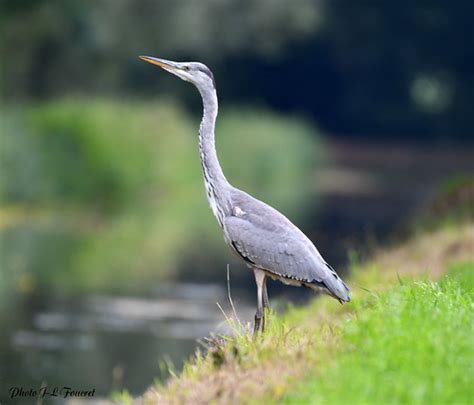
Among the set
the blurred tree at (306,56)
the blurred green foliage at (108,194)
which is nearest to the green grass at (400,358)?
the blurred green foliage at (108,194)

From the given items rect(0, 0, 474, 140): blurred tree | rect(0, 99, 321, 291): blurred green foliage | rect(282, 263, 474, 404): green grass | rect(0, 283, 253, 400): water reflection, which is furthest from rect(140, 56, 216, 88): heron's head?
rect(0, 0, 474, 140): blurred tree

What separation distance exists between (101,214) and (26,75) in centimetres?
1441

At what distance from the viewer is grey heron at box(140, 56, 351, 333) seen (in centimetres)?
840

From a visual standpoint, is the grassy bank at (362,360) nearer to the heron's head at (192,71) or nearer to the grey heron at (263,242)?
the grey heron at (263,242)

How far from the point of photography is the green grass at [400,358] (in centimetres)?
596

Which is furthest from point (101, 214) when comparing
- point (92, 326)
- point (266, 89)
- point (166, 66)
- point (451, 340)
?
point (266, 89)

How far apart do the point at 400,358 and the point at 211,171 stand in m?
2.90

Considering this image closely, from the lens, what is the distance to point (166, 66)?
891cm

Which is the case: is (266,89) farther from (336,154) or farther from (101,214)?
(101,214)

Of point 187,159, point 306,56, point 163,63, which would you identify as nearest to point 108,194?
point 187,159

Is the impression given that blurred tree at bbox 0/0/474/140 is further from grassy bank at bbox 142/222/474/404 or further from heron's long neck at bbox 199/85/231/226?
grassy bank at bbox 142/222/474/404

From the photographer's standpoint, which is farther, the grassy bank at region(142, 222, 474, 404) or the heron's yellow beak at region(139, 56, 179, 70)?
the heron's yellow beak at region(139, 56, 179, 70)

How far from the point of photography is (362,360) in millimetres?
6391

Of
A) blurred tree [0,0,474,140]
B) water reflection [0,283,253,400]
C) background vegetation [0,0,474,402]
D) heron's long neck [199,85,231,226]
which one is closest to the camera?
heron's long neck [199,85,231,226]
